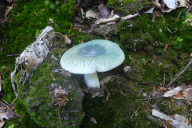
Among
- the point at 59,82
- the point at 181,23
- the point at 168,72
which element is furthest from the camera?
the point at 181,23

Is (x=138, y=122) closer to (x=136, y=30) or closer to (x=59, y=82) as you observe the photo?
(x=59, y=82)

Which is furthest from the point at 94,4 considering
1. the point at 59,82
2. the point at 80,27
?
the point at 59,82

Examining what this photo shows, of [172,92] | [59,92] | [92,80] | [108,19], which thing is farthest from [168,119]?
[108,19]

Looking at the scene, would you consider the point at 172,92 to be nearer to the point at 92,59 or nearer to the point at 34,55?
the point at 92,59

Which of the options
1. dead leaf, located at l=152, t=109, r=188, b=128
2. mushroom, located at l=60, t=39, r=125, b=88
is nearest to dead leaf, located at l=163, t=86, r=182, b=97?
dead leaf, located at l=152, t=109, r=188, b=128

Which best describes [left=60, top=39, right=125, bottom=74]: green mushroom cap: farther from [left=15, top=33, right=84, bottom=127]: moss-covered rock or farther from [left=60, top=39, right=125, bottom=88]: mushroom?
[left=15, top=33, right=84, bottom=127]: moss-covered rock

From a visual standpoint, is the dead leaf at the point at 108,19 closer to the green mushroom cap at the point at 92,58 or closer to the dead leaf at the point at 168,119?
the green mushroom cap at the point at 92,58

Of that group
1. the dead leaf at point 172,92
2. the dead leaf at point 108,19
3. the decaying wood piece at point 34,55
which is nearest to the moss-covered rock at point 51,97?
the decaying wood piece at point 34,55
